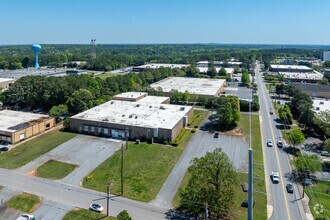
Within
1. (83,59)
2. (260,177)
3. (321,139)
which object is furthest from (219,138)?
(83,59)

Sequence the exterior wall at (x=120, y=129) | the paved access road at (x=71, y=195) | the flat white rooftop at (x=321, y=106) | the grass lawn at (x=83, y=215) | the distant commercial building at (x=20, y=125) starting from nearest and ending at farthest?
the grass lawn at (x=83, y=215) → the paved access road at (x=71, y=195) → the distant commercial building at (x=20, y=125) → the exterior wall at (x=120, y=129) → the flat white rooftop at (x=321, y=106)

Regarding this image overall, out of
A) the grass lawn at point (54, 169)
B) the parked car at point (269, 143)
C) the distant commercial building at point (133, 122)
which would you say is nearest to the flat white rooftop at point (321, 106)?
the parked car at point (269, 143)

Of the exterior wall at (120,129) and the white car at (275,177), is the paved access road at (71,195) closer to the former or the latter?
the white car at (275,177)

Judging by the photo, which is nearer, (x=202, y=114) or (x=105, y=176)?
(x=105, y=176)

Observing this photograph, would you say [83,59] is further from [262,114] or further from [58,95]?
[262,114]

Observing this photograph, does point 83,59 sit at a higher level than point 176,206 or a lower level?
higher

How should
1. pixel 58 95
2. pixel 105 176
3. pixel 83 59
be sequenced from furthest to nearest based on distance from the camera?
pixel 83 59 < pixel 58 95 < pixel 105 176

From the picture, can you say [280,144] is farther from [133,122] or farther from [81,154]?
[81,154]

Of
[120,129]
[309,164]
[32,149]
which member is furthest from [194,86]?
[309,164]
